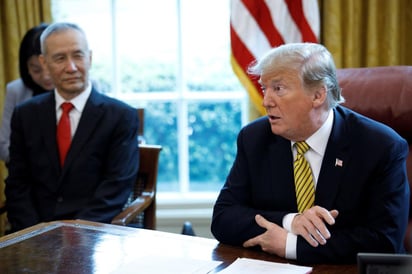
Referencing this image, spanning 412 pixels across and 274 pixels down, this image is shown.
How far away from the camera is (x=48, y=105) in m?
2.93

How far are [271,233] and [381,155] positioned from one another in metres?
0.43

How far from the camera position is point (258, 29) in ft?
11.3

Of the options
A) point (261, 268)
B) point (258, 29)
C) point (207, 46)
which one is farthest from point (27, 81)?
point (261, 268)

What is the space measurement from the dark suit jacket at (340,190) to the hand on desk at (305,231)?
30 millimetres

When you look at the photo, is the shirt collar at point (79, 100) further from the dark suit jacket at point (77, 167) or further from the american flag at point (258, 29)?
the american flag at point (258, 29)

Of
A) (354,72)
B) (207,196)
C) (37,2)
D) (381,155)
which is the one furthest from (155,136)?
(381,155)

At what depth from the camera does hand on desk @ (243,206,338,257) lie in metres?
1.77

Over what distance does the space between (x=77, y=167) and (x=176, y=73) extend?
139 centimetres

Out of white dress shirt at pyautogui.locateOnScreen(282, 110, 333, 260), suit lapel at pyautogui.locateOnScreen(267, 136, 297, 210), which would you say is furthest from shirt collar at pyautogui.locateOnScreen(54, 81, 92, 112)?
white dress shirt at pyautogui.locateOnScreen(282, 110, 333, 260)

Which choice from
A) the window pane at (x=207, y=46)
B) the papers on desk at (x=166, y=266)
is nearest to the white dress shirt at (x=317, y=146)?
the papers on desk at (x=166, y=266)

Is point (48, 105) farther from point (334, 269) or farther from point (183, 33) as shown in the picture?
point (334, 269)

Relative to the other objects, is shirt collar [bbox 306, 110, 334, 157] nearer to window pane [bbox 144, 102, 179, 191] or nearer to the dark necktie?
the dark necktie

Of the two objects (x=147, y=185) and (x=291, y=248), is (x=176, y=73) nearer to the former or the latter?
(x=147, y=185)

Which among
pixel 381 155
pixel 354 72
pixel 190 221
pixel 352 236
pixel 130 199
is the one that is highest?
pixel 354 72
